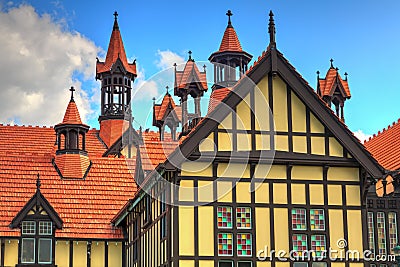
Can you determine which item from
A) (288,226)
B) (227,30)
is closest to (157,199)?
(288,226)

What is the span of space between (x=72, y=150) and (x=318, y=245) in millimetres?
18312

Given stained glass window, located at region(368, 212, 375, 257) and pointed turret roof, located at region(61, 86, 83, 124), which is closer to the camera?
stained glass window, located at region(368, 212, 375, 257)

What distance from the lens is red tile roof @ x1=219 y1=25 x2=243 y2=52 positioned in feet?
136

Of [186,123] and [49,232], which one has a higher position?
[186,123]

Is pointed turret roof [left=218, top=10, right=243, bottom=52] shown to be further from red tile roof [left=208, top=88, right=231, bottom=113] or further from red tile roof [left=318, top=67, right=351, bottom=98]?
red tile roof [left=318, top=67, right=351, bottom=98]

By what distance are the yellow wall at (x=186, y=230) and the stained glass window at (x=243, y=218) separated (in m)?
1.87

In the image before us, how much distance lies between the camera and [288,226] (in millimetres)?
33781

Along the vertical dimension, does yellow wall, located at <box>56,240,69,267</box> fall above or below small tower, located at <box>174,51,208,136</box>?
below

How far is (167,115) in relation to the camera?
155ft

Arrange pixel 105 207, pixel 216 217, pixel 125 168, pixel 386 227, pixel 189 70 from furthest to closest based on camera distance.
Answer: pixel 125 168 < pixel 105 207 < pixel 189 70 < pixel 386 227 < pixel 216 217

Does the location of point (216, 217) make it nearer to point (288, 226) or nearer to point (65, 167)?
point (288, 226)

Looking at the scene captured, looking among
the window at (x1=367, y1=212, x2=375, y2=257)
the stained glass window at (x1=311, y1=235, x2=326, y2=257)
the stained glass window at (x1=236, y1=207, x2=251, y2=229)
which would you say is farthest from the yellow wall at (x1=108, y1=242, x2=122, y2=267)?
the window at (x1=367, y1=212, x2=375, y2=257)

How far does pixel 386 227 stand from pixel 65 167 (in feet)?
A: 57.2

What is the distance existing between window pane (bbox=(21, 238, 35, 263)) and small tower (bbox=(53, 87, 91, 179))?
5.67 m
